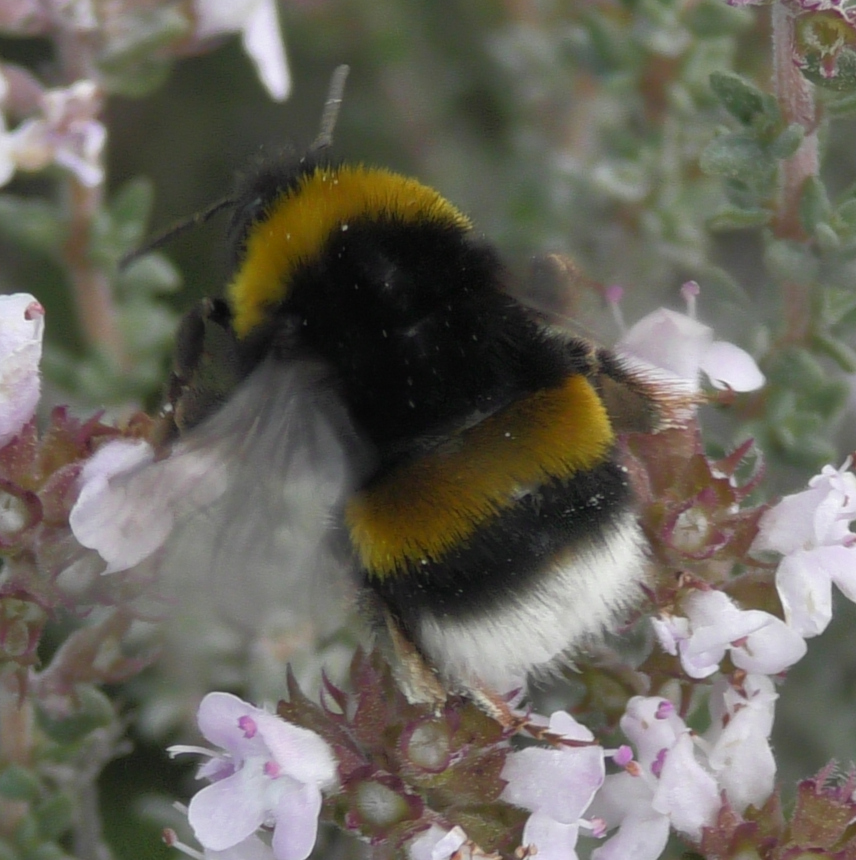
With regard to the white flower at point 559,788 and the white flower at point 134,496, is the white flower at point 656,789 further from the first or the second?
the white flower at point 134,496

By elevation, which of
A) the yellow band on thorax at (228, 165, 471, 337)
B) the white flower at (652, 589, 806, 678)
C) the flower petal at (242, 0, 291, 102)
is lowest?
the white flower at (652, 589, 806, 678)

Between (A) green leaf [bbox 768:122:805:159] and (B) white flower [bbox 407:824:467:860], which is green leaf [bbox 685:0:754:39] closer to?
(A) green leaf [bbox 768:122:805:159]

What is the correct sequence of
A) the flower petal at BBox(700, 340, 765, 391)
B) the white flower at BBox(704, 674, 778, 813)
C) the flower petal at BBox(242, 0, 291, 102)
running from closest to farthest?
the white flower at BBox(704, 674, 778, 813)
the flower petal at BBox(700, 340, 765, 391)
the flower petal at BBox(242, 0, 291, 102)

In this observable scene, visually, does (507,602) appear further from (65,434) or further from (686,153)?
(686,153)

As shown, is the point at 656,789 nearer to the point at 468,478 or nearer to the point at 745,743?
the point at 745,743

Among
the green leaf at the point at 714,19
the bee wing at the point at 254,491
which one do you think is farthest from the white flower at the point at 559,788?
the green leaf at the point at 714,19

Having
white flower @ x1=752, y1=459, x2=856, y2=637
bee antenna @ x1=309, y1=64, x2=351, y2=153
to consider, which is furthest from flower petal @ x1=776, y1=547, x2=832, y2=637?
bee antenna @ x1=309, y1=64, x2=351, y2=153
